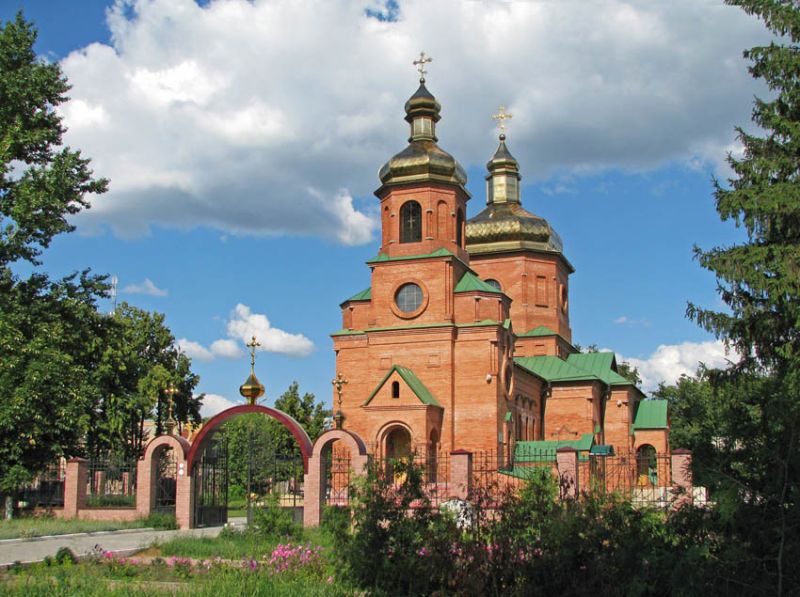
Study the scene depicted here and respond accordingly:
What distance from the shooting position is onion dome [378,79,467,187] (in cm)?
3262

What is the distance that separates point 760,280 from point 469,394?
14.5 m

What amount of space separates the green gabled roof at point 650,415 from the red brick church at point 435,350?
10.1ft

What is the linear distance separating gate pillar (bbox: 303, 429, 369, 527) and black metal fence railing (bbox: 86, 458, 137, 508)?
5257 mm

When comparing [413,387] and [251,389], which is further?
[413,387]

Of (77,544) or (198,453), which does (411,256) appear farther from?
(77,544)

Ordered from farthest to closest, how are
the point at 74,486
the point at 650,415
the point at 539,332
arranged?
the point at 650,415 → the point at 539,332 → the point at 74,486

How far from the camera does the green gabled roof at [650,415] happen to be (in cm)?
4041

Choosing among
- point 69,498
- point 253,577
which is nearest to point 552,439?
point 69,498

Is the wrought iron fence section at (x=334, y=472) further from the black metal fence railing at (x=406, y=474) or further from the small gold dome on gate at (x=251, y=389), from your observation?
the black metal fence railing at (x=406, y=474)

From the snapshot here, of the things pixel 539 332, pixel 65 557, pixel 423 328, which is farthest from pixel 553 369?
pixel 65 557

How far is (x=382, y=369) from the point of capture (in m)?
31.3

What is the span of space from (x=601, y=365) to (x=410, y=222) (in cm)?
1417

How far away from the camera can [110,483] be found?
2600cm

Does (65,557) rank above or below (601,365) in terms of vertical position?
below
